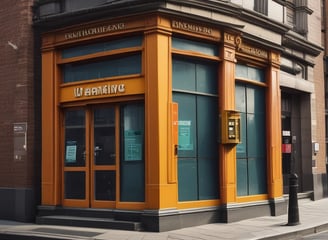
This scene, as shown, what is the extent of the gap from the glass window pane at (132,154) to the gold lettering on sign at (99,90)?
1.41 feet

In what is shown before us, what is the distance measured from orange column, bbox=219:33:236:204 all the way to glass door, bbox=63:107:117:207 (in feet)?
8.27

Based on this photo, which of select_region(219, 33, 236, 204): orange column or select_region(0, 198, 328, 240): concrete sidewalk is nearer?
select_region(0, 198, 328, 240): concrete sidewalk

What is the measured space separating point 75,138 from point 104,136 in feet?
2.91

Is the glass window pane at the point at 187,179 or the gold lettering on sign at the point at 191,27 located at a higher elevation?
the gold lettering on sign at the point at 191,27

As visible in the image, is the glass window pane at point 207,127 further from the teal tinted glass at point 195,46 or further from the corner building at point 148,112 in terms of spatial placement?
the teal tinted glass at point 195,46

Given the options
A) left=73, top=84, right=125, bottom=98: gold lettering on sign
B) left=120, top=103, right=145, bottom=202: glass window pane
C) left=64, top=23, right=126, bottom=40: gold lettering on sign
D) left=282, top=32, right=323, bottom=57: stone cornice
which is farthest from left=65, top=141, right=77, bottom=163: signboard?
left=282, top=32, right=323, bottom=57: stone cornice

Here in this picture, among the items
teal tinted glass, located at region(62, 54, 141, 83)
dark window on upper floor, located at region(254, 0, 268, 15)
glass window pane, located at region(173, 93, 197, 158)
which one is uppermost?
Answer: dark window on upper floor, located at region(254, 0, 268, 15)

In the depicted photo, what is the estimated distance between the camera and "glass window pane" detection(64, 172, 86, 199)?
12.8 metres

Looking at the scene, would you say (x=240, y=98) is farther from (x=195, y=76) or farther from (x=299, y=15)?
(x=299, y=15)

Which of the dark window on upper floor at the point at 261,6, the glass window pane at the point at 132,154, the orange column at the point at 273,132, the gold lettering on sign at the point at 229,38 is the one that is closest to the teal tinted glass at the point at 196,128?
the gold lettering on sign at the point at 229,38

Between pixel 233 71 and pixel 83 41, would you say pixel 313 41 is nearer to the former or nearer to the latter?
pixel 233 71

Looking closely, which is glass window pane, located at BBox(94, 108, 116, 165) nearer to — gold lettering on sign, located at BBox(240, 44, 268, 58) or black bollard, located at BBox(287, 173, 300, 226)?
gold lettering on sign, located at BBox(240, 44, 268, 58)

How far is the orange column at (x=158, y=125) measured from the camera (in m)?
11.4

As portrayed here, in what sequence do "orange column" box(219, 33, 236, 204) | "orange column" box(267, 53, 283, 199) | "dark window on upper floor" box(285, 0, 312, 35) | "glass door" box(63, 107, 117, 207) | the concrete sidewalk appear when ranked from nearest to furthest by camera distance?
1. the concrete sidewalk
2. "glass door" box(63, 107, 117, 207)
3. "orange column" box(219, 33, 236, 204)
4. "orange column" box(267, 53, 283, 199)
5. "dark window on upper floor" box(285, 0, 312, 35)
